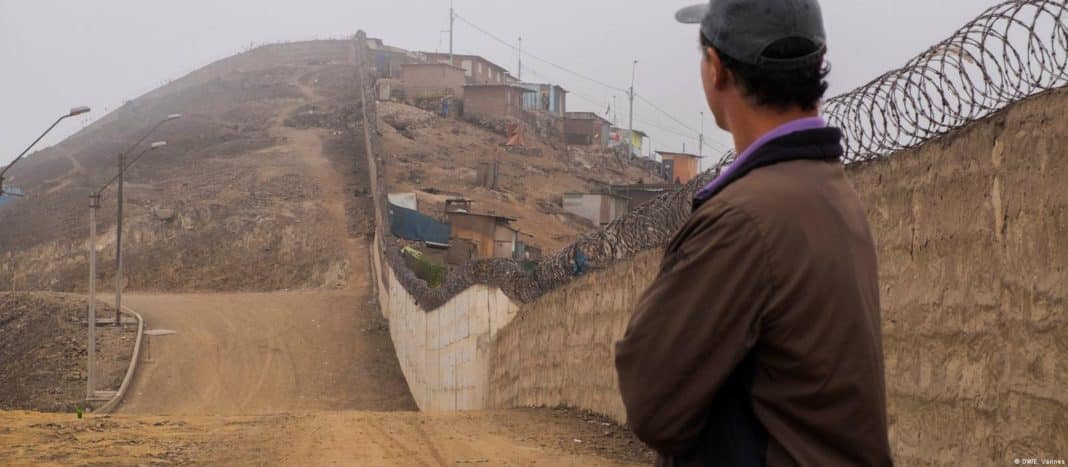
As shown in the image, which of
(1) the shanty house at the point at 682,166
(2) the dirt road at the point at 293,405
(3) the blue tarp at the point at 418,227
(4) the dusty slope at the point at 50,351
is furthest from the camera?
(1) the shanty house at the point at 682,166

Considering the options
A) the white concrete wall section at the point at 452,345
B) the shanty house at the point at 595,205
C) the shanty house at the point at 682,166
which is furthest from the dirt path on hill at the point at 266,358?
the shanty house at the point at 682,166

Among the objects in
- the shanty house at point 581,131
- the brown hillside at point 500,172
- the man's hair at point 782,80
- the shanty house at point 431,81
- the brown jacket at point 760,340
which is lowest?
the brown jacket at point 760,340

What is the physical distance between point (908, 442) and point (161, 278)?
48048 millimetres

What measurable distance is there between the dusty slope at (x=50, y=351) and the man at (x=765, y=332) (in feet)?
91.5

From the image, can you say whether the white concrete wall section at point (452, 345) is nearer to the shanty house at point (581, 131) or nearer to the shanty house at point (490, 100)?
the shanty house at point (490, 100)

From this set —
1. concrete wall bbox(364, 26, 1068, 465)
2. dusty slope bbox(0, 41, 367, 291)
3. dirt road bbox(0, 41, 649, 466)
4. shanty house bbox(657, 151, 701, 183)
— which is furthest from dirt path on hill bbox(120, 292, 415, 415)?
shanty house bbox(657, 151, 701, 183)

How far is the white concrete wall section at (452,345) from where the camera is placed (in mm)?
→ 19748

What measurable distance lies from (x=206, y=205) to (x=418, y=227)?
18099 millimetres

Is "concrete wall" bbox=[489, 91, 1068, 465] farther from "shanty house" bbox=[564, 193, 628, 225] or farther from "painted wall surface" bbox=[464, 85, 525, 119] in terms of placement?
"painted wall surface" bbox=[464, 85, 525, 119]

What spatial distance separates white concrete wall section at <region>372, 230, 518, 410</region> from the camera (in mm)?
19748

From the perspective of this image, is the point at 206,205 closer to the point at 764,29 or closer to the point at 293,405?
the point at 293,405

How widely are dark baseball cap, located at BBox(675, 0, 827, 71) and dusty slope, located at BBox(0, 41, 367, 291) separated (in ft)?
150

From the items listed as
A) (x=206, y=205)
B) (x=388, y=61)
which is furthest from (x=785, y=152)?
(x=388, y=61)

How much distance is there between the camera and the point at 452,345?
883 inches
